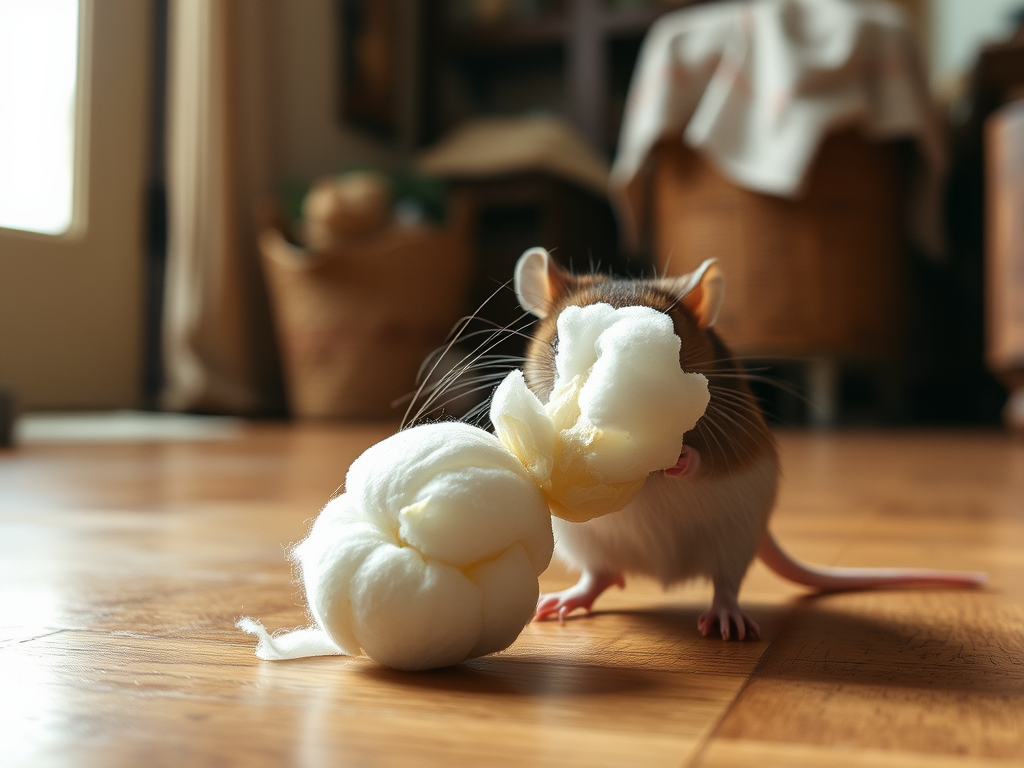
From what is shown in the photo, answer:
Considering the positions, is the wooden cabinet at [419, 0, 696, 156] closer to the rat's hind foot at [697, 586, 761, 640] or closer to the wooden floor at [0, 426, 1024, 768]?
the wooden floor at [0, 426, 1024, 768]

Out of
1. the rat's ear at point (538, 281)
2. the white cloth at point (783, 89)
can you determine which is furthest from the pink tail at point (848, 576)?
the white cloth at point (783, 89)

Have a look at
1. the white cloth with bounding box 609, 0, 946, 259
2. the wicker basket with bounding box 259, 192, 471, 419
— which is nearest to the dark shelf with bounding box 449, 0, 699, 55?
the white cloth with bounding box 609, 0, 946, 259

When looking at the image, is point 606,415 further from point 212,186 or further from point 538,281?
point 212,186

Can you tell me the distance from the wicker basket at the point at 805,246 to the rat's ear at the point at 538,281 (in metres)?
2.11

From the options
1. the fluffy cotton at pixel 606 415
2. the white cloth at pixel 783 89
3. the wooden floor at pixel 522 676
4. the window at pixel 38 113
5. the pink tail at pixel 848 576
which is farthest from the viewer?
the window at pixel 38 113

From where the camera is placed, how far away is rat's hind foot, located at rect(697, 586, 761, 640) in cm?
59

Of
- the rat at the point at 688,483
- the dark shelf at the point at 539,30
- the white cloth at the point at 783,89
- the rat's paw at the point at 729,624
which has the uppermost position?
the dark shelf at the point at 539,30

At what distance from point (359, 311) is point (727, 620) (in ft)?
8.71

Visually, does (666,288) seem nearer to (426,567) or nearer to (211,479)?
(426,567)

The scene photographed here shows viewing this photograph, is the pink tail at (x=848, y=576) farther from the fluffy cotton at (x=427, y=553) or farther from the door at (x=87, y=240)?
the door at (x=87, y=240)

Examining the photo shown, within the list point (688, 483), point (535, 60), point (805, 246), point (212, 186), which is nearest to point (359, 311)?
point (212, 186)

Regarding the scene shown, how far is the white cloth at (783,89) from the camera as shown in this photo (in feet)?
8.71

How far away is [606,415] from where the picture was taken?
50cm

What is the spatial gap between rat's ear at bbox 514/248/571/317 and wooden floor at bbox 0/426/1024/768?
0.64 ft
